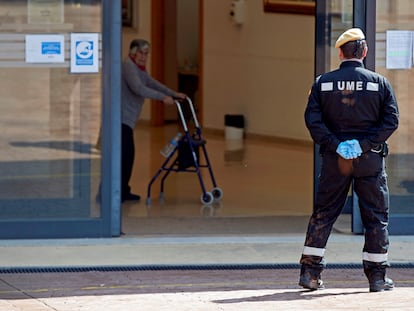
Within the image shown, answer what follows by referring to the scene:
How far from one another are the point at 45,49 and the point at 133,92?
7.90 ft

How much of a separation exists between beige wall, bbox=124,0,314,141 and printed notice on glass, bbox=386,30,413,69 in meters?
7.15

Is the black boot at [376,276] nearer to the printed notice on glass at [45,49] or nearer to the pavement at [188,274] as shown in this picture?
the pavement at [188,274]

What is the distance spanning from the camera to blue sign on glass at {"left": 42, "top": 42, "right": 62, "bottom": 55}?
1057cm

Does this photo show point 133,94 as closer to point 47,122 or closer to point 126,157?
point 126,157

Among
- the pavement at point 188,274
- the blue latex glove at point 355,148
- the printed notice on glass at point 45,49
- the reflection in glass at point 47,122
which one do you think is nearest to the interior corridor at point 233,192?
the pavement at point 188,274

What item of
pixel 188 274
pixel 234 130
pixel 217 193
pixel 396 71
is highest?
pixel 396 71

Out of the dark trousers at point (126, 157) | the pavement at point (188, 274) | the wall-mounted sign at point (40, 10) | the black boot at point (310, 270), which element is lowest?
the pavement at point (188, 274)

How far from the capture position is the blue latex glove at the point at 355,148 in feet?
27.2

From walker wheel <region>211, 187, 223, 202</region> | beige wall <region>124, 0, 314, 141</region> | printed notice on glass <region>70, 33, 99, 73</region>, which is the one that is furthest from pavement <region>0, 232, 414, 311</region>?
beige wall <region>124, 0, 314, 141</region>

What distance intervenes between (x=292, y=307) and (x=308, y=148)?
9.87 metres

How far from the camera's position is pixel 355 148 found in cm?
831

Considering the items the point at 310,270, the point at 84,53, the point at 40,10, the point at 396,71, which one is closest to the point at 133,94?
the point at 84,53

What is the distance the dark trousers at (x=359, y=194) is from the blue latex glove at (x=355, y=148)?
3.1 inches

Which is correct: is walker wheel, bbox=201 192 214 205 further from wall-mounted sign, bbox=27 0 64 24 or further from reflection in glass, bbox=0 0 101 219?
wall-mounted sign, bbox=27 0 64 24
